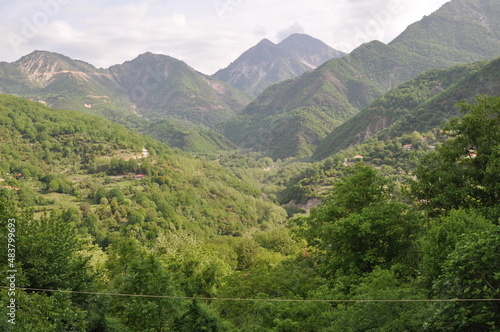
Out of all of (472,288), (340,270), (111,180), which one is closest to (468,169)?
(340,270)

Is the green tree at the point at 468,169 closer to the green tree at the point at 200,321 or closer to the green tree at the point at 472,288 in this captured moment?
the green tree at the point at 472,288

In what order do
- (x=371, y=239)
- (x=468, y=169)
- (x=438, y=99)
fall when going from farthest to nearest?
(x=438, y=99), (x=371, y=239), (x=468, y=169)

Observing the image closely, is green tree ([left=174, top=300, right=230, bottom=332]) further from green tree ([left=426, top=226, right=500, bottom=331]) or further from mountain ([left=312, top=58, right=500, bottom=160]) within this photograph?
mountain ([left=312, top=58, right=500, bottom=160])

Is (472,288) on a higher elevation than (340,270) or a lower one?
higher

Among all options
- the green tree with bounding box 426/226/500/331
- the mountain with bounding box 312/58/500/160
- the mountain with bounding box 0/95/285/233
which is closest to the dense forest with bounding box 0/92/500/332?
the green tree with bounding box 426/226/500/331

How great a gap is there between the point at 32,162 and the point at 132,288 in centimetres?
13325

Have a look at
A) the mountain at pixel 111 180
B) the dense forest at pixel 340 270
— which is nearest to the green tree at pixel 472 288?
the dense forest at pixel 340 270

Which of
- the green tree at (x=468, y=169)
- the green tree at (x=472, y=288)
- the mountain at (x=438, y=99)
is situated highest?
the mountain at (x=438, y=99)

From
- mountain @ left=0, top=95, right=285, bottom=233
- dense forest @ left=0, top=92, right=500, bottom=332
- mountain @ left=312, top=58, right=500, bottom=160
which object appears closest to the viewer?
dense forest @ left=0, top=92, right=500, bottom=332

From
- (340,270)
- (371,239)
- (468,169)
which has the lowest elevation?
(340,270)

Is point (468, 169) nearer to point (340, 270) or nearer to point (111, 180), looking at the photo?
point (340, 270)

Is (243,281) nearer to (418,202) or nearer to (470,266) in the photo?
(418,202)

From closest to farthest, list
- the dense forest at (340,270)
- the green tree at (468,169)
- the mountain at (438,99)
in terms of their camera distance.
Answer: the dense forest at (340,270) → the green tree at (468,169) → the mountain at (438,99)

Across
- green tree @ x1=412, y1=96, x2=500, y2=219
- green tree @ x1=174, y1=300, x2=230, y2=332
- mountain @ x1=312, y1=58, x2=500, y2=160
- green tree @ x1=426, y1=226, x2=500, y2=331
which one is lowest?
green tree @ x1=174, y1=300, x2=230, y2=332
